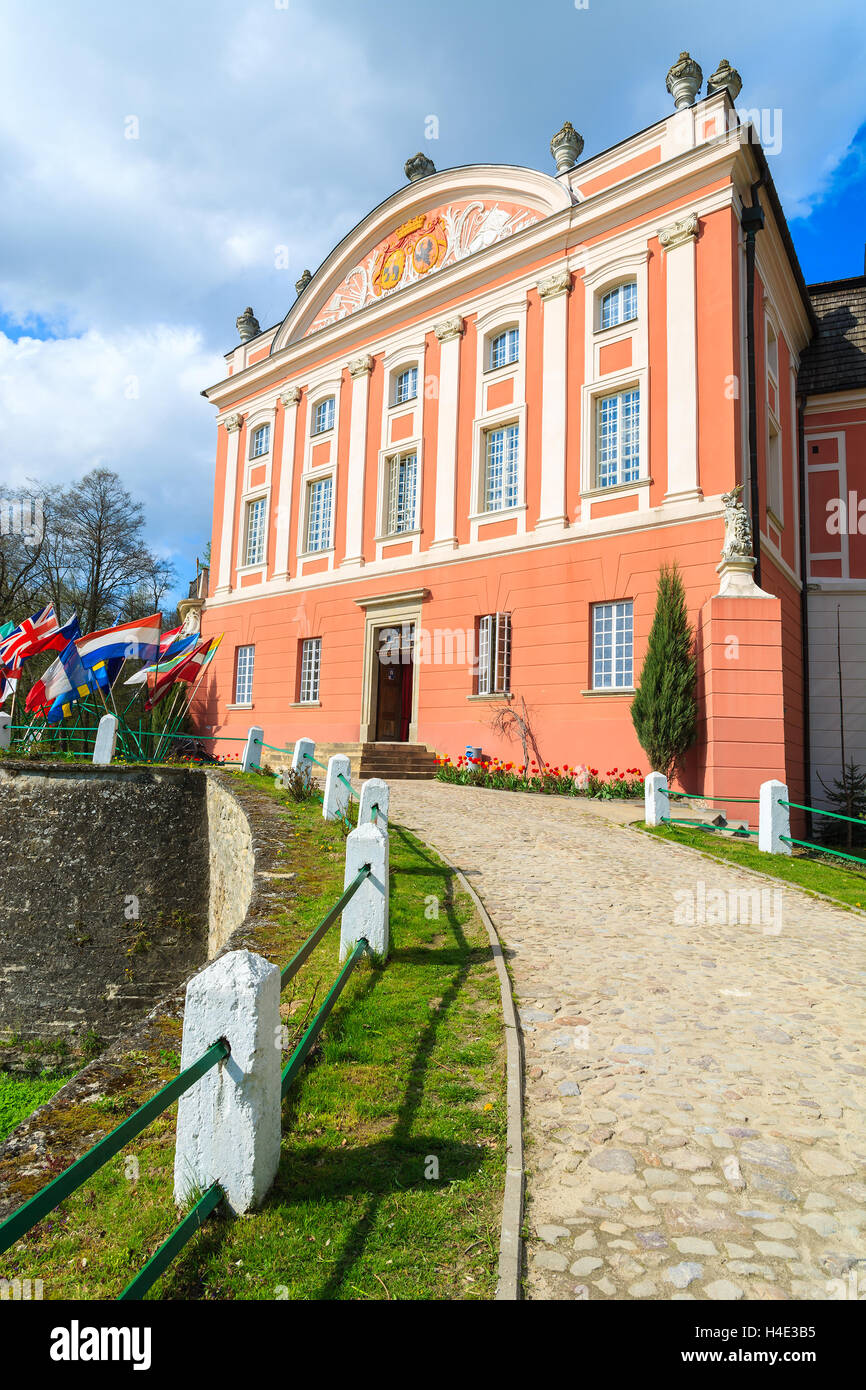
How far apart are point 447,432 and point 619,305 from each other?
4.70m

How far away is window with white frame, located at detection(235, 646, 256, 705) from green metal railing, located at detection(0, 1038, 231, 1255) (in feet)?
69.8

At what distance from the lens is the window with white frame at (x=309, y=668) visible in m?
21.8

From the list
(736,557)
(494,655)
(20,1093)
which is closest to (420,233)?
(494,655)

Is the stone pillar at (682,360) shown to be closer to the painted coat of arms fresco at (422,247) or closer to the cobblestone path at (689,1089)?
the painted coat of arms fresco at (422,247)

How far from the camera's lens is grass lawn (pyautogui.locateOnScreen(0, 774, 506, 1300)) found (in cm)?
241

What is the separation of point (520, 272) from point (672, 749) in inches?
464

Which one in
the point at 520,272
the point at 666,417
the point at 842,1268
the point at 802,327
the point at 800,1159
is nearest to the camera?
the point at 842,1268

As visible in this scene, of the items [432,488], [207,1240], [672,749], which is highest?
[432,488]

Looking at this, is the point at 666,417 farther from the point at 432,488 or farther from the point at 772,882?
the point at 772,882

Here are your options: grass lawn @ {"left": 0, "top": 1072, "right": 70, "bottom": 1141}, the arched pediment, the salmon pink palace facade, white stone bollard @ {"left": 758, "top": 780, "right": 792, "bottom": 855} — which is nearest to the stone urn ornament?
the salmon pink palace facade

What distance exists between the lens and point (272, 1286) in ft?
7.69

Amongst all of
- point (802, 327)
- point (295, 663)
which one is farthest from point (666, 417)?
point (295, 663)

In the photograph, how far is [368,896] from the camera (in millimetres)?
5195

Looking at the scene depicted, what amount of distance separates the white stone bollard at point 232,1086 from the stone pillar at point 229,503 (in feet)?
75.6
